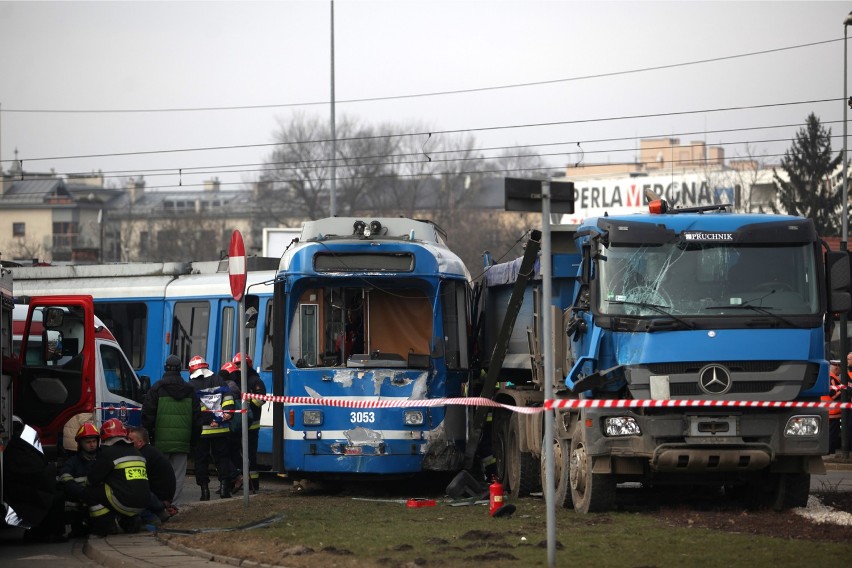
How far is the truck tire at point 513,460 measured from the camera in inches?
656

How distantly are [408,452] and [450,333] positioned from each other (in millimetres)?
1669

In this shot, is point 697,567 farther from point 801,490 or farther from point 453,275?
point 453,275

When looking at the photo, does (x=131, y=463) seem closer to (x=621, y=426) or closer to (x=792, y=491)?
(x=621, y=426)

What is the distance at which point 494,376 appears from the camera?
17.4 metres

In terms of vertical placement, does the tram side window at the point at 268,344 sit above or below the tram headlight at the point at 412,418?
above

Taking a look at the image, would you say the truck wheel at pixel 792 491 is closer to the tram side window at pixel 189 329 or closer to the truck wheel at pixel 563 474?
the truck wheel at pixel 563 474

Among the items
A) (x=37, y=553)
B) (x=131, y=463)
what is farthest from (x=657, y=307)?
(x=37, y=553)

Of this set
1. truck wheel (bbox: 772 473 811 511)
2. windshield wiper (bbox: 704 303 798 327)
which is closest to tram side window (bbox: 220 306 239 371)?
truck wheel (bbox: 772 473 811 511)

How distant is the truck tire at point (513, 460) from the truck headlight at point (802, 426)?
3.79 m

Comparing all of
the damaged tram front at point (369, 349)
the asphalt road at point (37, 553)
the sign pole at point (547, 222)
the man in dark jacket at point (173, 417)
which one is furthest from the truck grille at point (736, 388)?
the man in dark jacket at point (173, 417)

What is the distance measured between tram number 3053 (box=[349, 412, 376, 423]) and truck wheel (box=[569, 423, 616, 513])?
10.1 ft

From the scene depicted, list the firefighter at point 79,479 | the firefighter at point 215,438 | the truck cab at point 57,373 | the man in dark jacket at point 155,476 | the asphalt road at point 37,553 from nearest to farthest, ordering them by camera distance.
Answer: the asphalt road at point 37,553 < the firefighter at point 79,479 < the man in dark jacket at point 155,476 < the truck cab at point 57,373 < the firefighter at point 215,438

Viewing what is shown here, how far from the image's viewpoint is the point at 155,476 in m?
14.7

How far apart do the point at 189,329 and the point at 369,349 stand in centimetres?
866
